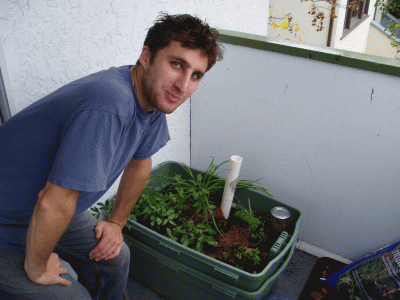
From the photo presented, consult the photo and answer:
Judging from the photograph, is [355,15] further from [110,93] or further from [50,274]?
[50,274]

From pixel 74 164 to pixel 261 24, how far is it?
258 centimetres

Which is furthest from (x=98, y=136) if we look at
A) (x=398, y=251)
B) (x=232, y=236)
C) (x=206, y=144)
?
(x=398, y=251)

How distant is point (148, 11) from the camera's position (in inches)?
72.7

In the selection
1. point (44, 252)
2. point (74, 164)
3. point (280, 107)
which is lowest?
point (44, 252)

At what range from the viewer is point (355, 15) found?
7.12 m

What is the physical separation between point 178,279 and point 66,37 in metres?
1.33

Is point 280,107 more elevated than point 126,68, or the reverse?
point 126,68

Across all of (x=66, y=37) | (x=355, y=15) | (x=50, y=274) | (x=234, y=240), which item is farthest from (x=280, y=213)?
(x=355, y=15)

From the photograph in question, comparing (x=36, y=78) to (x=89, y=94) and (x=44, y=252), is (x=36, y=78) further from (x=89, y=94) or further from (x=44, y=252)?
(x=44, y=252)

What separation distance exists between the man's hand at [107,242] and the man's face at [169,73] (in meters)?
0.67

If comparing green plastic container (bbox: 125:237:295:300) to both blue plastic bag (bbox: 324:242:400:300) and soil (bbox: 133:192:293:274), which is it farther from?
blue plastic bag (bbox: 324:242:400:300)

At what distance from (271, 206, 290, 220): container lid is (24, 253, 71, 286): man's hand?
1163mm

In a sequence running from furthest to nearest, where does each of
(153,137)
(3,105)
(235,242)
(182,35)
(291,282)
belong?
(291,282) < (235,242) < (153,137) < (3,105) < (182,35)

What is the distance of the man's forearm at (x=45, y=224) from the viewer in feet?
3.18
